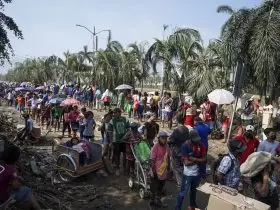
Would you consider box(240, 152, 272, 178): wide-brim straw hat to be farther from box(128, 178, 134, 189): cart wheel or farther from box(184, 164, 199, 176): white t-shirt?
box(128, 178, 134, 189): cart wheel

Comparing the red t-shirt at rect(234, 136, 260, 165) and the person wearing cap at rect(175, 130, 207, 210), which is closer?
the person wearing cap at rect(175, 130, 207, 210)

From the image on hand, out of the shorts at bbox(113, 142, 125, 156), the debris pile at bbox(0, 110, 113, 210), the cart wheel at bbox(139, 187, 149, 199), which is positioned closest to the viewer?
the debris pile at bbox(0, 110, 113, 210)

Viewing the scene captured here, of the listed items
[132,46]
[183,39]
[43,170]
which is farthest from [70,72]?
[43,170]

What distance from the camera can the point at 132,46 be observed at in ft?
95.1

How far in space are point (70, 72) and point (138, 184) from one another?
113 ft

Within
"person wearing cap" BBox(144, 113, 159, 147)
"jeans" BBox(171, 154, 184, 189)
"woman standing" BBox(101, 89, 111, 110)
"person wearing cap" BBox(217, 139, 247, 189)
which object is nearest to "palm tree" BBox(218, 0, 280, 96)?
"person wearing cap" BBox(144, 113, 159, 147)

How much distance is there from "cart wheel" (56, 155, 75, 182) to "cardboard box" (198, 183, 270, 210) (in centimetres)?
494

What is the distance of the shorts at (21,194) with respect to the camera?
18.2 feet

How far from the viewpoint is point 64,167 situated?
9.88m

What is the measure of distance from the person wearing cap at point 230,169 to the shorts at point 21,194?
286cm

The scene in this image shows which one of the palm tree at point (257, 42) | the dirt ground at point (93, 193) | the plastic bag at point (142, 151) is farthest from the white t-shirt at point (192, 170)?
the palm tree at point (257, 42)

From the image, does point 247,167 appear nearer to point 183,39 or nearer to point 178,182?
point 178,182

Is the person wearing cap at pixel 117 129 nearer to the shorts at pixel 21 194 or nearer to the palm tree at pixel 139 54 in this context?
the shorts at pixel 21 194

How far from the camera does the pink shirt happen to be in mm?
7875
